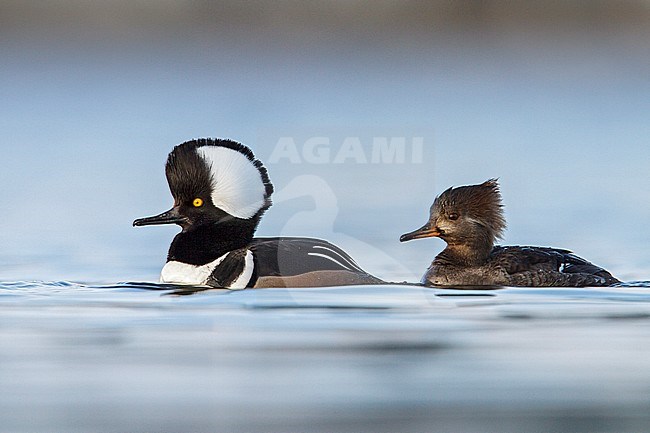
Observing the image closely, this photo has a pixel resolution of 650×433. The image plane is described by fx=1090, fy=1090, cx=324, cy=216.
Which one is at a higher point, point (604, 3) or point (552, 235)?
point (604, 3)

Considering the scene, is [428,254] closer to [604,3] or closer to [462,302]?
[604,3]

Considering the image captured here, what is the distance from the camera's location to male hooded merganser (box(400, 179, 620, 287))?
110 inches

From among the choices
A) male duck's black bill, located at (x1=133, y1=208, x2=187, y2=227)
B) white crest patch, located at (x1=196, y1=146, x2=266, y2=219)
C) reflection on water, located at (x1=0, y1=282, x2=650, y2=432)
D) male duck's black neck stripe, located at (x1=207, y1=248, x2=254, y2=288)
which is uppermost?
white crest patch, located at (x1=196, y1=146, x2=266, y2=219)

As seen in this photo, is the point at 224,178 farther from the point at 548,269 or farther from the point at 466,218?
the point at 548,269

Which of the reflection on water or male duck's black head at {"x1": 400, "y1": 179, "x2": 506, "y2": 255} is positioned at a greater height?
male duck's black head at {"x1": 400, "y1": 179, "x2": 506, "y2": 255}

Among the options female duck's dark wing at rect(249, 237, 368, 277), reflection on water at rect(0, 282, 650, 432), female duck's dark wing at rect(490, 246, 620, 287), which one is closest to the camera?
reflection on water at rect(0, 282, 650, 432)

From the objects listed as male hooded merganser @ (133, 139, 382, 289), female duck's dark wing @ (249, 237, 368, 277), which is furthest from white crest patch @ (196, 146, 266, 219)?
female duck's dark wing @ (249, 237, 368, 277)

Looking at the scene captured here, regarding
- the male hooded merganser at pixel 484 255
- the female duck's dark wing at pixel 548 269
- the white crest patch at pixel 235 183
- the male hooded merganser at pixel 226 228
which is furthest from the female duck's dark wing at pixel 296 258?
the female duck's dark wing at pixel 548 269

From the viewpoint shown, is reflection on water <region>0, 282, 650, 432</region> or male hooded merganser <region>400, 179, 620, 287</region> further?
male hooded merganser <region>400, 179, 620, 287</region>

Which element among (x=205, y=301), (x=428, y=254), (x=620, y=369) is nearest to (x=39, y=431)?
(x=620, y=369)

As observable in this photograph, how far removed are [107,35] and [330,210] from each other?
3.86 ft

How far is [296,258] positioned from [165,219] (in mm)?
370

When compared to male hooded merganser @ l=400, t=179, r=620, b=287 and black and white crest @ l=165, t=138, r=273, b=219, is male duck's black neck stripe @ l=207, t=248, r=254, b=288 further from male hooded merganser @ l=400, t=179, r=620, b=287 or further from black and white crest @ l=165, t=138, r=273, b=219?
male hooded merganser @ l=400, t=179, r=620, b=287

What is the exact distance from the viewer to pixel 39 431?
40.4 inches
